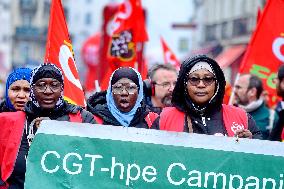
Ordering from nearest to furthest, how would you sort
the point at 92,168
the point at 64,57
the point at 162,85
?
the point at 92,168
the point at 64,57
the point at 162,85

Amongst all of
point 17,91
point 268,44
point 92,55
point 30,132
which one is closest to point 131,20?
point 268,44

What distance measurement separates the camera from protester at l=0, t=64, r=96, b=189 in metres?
4.47

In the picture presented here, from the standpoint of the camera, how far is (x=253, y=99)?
7.56m

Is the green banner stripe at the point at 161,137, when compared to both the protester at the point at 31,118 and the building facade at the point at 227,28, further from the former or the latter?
the building facade at the point at 227,28

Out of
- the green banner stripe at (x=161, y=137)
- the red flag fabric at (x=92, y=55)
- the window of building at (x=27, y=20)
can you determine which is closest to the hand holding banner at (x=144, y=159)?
the green banner stripe at (x=161, y=137)

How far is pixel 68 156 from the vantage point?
418 cm

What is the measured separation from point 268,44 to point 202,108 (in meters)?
3.27

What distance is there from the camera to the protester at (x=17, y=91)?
548cm

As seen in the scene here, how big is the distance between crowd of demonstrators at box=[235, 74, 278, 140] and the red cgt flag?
2.07 metres

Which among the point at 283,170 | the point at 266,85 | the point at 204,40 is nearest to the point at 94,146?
the point at 283,170

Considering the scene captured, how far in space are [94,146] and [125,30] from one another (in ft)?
16.1

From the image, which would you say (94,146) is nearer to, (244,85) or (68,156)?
(68,156)

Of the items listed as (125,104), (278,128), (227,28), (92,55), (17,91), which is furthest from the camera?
(227,28)

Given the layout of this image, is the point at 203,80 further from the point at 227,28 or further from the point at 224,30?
the point at 224,30
